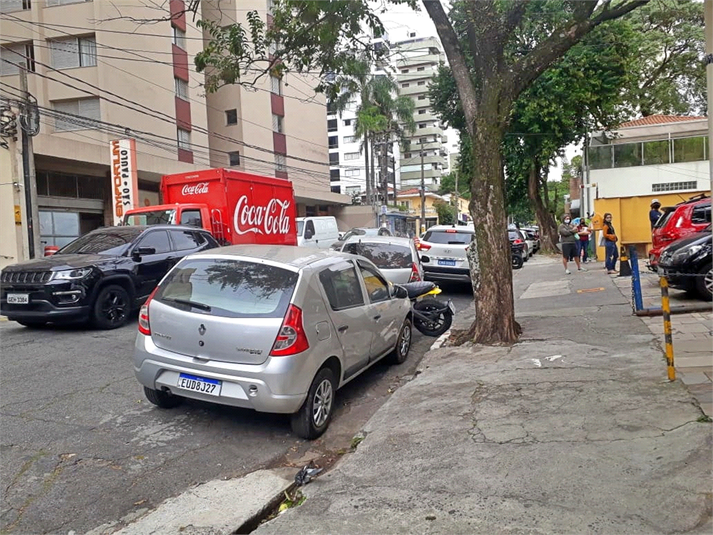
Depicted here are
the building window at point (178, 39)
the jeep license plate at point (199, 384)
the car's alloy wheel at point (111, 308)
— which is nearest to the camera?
the jeep license plate at point (199, 384)

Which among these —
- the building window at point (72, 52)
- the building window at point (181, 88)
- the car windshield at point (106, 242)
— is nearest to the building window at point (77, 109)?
the building window at point (72, 52)

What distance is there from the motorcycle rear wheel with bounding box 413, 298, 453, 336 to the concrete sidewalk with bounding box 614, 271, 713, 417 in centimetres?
292

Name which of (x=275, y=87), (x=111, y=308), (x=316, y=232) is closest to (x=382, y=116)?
(x=275, y=87)

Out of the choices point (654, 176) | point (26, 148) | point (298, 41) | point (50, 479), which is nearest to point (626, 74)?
point (654, 176)

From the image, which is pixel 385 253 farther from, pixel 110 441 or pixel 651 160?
pixel 651 160

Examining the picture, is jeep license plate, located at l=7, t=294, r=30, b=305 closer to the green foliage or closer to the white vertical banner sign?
the white vertical banner sign

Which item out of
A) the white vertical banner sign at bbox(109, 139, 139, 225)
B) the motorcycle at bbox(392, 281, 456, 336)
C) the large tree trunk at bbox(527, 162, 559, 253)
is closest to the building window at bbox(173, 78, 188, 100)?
the white vertical banner sign at bbox(109, 139, 139, 225)

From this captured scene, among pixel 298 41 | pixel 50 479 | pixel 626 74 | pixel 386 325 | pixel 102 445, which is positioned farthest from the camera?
pixel 626 74

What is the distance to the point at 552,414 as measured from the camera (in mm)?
4648

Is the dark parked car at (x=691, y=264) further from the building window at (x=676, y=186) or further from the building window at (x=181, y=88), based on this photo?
the building window at (x=181, y=88)

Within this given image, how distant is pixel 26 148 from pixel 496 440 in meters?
15.8

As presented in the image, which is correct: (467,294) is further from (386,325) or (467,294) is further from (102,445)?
(102,445)

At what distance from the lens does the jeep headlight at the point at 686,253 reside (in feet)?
29.6

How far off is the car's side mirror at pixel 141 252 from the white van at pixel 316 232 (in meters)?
9.74
